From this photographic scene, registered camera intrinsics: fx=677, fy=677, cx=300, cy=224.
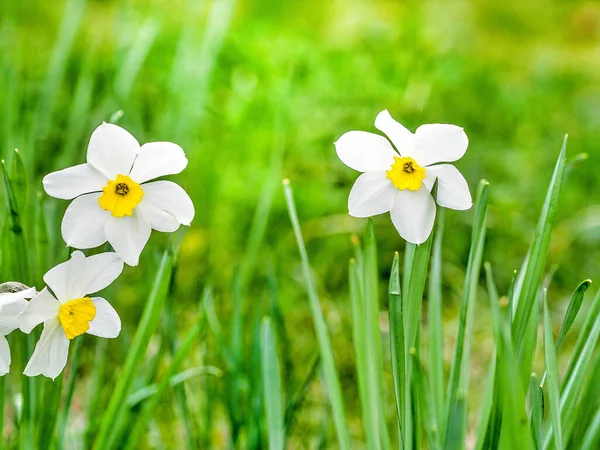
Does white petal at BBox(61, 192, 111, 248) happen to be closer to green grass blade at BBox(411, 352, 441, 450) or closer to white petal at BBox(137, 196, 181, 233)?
white petal at BBox(137, 196, 181, 233)

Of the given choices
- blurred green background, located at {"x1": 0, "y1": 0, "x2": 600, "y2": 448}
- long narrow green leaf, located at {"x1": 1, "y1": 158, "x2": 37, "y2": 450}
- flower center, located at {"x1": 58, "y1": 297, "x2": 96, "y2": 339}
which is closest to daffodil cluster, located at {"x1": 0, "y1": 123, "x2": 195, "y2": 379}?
flower center, located at {"x1": 58, "y1": 297, "x2": 96, "y2": 339}

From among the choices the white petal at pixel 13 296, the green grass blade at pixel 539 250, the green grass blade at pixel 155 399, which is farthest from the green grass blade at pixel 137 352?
the green grass blade at pixel 539 250

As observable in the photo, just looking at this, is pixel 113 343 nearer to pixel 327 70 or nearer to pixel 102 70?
pixel 102 70

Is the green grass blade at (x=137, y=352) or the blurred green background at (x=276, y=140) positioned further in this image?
the blurred green background at (x=276, y=140)

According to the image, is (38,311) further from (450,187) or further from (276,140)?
(276,140)

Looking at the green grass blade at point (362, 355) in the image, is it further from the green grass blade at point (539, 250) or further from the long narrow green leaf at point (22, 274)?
the long narrow green leaf at point (22, 274)

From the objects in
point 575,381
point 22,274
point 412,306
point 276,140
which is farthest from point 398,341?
point 276,140
